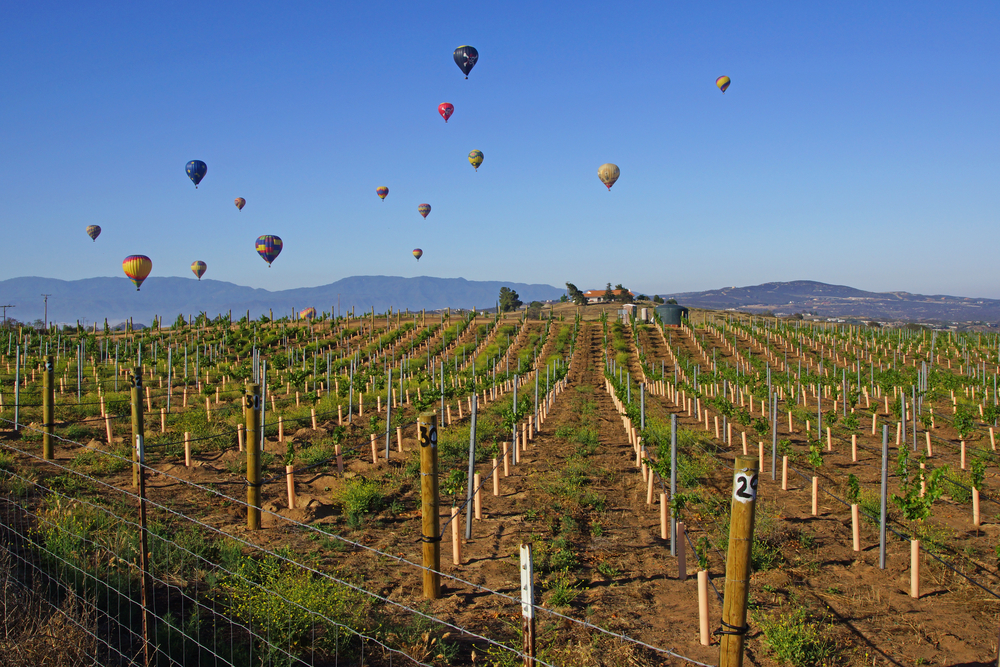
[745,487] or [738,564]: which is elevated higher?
[745,487]

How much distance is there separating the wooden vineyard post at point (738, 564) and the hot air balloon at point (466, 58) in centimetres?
4709

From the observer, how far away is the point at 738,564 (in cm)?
403

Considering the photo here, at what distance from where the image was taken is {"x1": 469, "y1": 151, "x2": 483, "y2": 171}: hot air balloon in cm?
5788

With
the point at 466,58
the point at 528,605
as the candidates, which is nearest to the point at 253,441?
the point at 528,605

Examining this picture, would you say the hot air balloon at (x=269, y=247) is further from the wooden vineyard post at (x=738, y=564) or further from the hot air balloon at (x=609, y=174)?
the wooden vineyard post at (x=738, y=564)

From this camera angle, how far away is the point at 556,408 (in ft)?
86.9

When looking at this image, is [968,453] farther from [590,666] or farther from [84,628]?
[84,628]

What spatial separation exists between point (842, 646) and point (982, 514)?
7.22 metres

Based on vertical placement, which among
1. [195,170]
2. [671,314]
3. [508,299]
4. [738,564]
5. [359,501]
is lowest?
[359,501]

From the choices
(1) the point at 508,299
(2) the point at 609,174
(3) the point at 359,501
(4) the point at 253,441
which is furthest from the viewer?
(1) the point at 508,299

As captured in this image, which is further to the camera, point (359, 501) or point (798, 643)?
point (359, 501)

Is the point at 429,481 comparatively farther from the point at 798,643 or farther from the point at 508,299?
the point at 508,299

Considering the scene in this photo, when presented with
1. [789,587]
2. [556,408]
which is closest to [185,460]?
[789,587]

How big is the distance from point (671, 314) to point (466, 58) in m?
32.0
